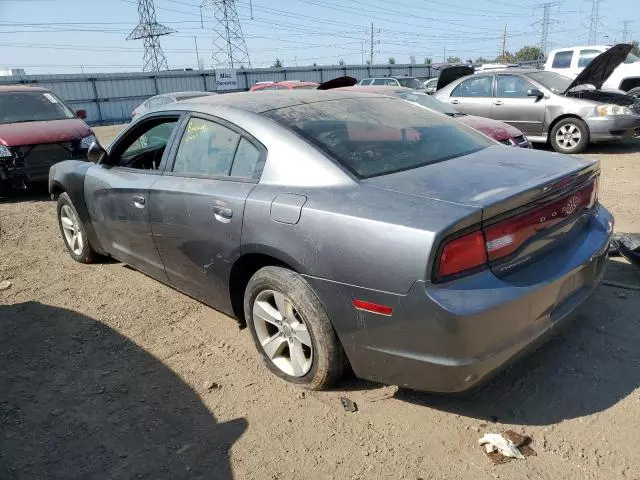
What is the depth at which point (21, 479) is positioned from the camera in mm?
2336

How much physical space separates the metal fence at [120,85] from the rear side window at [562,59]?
21258mm

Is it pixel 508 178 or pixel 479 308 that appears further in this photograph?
pixel 508 178

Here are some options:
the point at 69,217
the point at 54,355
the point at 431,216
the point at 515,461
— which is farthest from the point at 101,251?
the point at 515,461

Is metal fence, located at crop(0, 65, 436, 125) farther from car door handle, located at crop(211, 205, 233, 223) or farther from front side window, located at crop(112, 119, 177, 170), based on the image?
car door handle, located at crop(211, 205, 233, 223)

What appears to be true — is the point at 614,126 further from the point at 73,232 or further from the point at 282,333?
the point at 73,232

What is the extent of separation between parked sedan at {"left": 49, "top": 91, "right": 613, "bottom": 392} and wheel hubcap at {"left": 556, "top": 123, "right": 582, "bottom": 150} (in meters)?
6.77

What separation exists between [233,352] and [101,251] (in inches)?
79.1

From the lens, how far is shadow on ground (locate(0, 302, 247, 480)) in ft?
7.84

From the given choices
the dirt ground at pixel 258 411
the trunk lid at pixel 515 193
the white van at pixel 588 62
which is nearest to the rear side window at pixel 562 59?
the white van at pixel 588 62

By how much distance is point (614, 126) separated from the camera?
8844mm

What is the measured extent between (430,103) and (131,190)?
6.04 metres

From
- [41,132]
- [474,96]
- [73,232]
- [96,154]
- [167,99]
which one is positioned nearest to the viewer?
[96,154]

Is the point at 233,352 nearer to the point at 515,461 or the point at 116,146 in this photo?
the point at 515,461

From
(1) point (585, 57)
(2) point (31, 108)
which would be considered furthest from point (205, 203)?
(1) point (585, 57)
